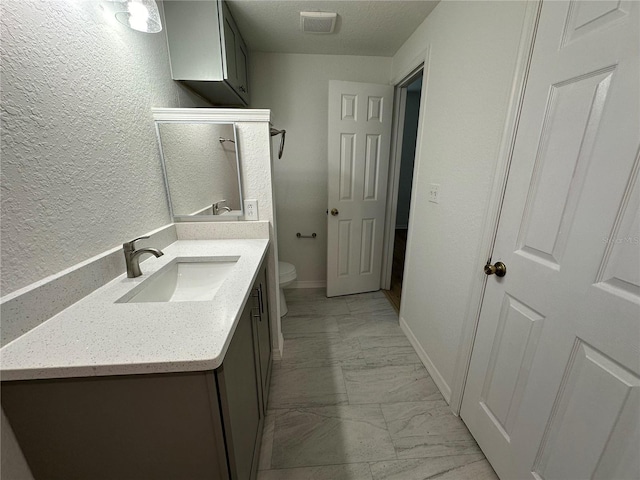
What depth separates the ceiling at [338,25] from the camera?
4.87 ft

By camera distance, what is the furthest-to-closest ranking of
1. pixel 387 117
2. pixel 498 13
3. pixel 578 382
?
pixel 387 117 < pixel 498 13 < pixel 578 382

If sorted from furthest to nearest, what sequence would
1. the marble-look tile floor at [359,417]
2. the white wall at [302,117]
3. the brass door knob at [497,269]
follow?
1. the white wall at [302,117]
2. the marble-look tile floor at [359,417]
3. the brass door knob at [497,269]

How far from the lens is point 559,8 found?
75 cm

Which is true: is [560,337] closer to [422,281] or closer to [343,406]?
[422,281]

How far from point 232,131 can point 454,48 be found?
1.26 metres

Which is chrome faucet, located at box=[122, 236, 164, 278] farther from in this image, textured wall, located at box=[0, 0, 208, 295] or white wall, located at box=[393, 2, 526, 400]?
white wall, located at box=[393, 2, 526, 400]

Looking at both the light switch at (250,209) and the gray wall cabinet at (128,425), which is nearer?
the gray wall cabinet at (128,425)

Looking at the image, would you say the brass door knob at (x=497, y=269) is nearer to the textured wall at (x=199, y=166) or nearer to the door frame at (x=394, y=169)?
the textured wall at (x=199, y=166)

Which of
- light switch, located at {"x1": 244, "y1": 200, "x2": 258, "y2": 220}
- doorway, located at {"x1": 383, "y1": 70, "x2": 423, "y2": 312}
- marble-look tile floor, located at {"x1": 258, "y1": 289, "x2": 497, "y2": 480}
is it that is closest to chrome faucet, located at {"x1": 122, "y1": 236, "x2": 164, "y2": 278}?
light switch, located at {"x1": 244, "y1": 200, "x2": 258, "y2": 220}

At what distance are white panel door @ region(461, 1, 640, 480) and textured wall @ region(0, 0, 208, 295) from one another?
1530 millimetres

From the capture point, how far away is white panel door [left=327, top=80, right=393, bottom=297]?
2064mm

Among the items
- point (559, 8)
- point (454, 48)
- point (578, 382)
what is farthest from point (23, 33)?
point (578, 382)

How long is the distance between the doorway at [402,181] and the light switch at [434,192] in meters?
0.81

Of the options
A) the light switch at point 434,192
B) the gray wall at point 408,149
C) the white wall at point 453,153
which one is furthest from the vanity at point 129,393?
the gray wall at point 408,149
